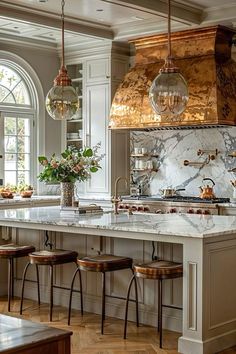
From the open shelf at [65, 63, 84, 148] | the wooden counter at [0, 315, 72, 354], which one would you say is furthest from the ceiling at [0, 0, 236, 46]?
the wooden counter at [0, 315, 72, 354]

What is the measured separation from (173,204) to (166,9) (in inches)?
90.6

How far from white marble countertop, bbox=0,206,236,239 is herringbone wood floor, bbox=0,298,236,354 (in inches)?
32.0

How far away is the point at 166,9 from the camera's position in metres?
6.80

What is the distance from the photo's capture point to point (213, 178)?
26.1ft

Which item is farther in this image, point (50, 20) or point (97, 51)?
point (97, 51)

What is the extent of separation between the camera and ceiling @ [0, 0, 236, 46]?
6766mm

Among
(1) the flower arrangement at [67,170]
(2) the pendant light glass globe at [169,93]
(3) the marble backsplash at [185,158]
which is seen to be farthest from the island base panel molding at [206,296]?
(3) the marble backsplash at [185,158]

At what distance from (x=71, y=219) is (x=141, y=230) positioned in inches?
39.1

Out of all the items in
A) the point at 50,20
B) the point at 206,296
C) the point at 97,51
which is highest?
the point at 50,20

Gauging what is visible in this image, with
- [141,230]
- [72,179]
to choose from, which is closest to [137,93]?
[72,179]

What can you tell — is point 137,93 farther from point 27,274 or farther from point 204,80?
point 27,274

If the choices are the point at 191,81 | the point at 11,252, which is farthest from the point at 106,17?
the point at 11,252

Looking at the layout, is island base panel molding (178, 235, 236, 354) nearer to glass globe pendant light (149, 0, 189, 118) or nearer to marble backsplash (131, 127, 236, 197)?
glass globe pendant light (149, 0, 189, 118)

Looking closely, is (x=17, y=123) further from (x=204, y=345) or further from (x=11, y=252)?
(x=204, y=345)
